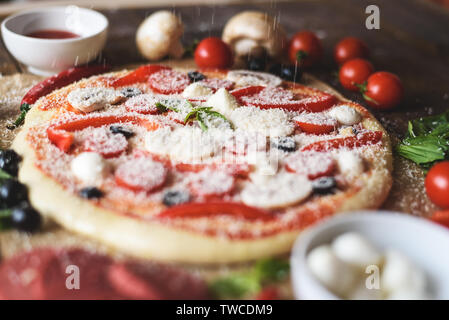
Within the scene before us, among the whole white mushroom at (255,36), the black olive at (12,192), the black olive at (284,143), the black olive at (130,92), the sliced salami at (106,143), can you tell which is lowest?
the black olive at (12,192)

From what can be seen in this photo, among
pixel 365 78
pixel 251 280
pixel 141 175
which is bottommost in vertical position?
pixel 251 280

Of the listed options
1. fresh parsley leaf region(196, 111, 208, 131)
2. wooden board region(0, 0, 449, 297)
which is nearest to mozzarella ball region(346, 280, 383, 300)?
wooden board region(0, 0, 449, 297)

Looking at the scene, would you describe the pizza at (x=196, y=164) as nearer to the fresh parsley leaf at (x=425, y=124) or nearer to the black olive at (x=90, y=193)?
the black olive at (x=90, y=193)

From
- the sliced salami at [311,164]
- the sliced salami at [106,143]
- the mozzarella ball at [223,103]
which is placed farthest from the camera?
the mozzarella ball at [223,103]

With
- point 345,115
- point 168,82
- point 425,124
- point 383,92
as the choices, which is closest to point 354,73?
point 383,92

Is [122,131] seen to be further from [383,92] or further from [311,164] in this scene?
[383,92]

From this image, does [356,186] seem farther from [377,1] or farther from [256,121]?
[377,1]

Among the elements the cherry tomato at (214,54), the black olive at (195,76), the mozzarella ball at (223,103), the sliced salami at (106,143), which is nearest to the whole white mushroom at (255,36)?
the cherry tomato at (214,54)

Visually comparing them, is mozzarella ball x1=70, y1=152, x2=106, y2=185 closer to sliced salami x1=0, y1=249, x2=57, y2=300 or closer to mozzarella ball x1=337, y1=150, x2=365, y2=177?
sliced salami x1=0, y1=249, x2=57, y2=300
